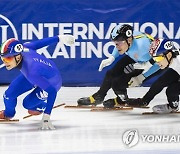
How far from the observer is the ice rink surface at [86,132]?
4.04 meters

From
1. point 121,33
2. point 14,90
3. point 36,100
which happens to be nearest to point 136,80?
point 121,33

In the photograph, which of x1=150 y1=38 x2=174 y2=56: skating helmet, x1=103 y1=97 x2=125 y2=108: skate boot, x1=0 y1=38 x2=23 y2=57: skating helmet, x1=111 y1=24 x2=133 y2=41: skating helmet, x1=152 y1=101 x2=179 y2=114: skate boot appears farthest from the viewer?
x1=103 y1=97 x2=125 y2=108: skate boot

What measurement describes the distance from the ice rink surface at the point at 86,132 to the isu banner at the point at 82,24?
1359 mm

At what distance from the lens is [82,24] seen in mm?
7191

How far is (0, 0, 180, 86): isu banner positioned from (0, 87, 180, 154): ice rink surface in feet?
Result: 4.46

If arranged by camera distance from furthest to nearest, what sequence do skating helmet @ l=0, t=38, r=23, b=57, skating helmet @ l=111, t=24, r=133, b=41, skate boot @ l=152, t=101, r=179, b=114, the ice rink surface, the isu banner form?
the isu banner < skate boot @ l=152, t=101, r=179, b=114 < skating helmet @ l=111, t=24, r=133, b=41 < skating helmet @ l=0, t=38, r=23, b=57 < the ice rink surface

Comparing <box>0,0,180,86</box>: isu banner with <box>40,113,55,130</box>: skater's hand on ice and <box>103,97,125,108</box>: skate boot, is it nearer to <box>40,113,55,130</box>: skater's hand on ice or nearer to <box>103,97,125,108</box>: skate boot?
<box>103,97,125,108</box>: skate boot

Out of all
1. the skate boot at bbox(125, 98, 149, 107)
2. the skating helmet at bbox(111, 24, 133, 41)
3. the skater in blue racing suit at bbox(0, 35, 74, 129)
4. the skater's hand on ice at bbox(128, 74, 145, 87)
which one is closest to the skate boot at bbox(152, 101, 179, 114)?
the skate boot at bbox(125, 98, 149, 107)

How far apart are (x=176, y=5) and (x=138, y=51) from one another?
2112 millimetres

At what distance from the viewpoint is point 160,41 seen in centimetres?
505

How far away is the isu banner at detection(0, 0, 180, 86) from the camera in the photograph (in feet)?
23.5

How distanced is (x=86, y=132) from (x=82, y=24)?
2.78 m

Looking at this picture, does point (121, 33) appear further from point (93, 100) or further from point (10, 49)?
point (10, 49)

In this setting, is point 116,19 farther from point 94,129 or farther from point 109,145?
point 109,145
